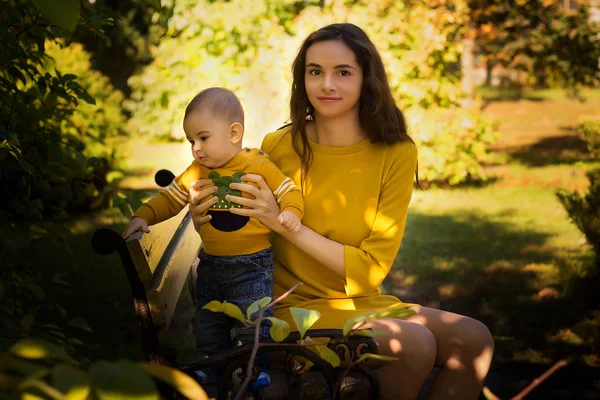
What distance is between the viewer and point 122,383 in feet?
3.32

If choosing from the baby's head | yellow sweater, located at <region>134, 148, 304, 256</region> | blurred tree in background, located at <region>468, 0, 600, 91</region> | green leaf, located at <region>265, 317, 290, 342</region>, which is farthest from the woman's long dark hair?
blurred tree in background, located at <region>468, 0, 600, 91</region>

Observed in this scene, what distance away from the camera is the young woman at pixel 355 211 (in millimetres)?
2701

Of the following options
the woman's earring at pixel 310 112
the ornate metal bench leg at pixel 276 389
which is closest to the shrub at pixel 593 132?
the woman's earring at pixel 310 112

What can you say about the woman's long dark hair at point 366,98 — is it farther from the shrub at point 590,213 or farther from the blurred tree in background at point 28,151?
the shrub at point 590,213

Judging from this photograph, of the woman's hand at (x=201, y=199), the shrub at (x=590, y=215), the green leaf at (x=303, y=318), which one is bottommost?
the shrub at (x=590, y=215)

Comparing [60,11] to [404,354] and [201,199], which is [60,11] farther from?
[404,354]

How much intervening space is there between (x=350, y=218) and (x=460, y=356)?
62 centimetres

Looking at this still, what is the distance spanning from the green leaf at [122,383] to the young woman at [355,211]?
1.57 metres

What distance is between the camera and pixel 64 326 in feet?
18.8

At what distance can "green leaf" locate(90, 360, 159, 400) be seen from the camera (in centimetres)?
100

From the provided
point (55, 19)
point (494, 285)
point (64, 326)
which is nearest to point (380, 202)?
point (55, 19)

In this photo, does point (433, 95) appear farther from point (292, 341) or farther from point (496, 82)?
point (496, 82)

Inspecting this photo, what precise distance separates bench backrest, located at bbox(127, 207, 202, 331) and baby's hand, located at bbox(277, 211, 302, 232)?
434 millimetres

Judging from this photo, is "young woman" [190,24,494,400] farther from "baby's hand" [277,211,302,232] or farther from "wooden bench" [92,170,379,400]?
"wooden bench" [92,170,379,400]
